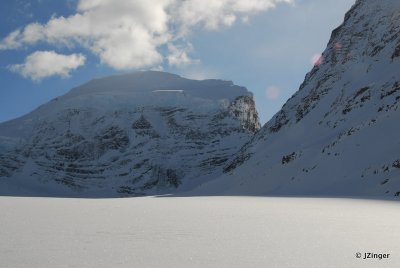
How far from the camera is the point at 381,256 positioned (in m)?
5.51

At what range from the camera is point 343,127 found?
54344 millimetres

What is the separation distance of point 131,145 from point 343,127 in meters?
136

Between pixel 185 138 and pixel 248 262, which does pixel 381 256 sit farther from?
pixel 185 138

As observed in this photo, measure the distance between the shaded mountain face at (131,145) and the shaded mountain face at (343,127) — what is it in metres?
76.9

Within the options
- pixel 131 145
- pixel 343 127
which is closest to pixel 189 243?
pixel 343 127

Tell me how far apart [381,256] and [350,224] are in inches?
150

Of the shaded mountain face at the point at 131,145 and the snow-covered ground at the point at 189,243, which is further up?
the shaded mountain face at the point at 131,145

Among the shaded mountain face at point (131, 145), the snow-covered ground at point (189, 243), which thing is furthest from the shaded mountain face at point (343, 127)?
the shaded mountain face at point (131, 145)

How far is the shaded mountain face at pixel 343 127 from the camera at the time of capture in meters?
38.3

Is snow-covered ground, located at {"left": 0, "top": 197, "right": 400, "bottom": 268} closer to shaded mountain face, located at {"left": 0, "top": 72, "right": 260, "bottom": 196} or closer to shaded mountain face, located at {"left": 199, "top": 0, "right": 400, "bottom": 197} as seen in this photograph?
shaded mountain face, located at {"left": 199, "top": 0, "right": 400, "bottom": 197}

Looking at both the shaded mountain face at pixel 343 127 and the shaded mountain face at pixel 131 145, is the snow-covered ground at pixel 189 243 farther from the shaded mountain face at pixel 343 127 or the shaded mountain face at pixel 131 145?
the shaded mountain face at pixel 131 145

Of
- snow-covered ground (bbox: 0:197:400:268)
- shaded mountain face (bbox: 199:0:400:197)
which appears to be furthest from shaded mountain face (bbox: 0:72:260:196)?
snow-covered ground (bbox: 0:197:400:268)

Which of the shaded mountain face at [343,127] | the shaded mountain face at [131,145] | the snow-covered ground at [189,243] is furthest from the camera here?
the shaded mountain face at [131,145]

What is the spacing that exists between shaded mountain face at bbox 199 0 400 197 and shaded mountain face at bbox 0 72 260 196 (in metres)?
76.9
